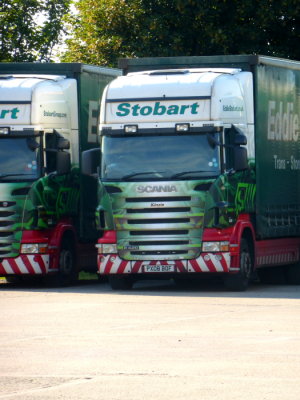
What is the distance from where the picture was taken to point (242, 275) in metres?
23.8

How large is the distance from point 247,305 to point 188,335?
5.02 meters

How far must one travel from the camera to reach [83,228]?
26.3m

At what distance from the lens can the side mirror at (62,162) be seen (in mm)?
24531

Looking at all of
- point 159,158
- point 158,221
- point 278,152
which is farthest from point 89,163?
point 278,152

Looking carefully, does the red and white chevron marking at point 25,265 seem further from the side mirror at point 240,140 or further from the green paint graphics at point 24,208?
the side mirror at point 240,140

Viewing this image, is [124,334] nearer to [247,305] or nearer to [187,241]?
[247,305]

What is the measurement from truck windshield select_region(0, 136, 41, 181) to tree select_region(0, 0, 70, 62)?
16.0 metres

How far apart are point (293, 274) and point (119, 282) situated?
4.27 meters

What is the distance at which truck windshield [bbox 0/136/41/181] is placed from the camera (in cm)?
2458

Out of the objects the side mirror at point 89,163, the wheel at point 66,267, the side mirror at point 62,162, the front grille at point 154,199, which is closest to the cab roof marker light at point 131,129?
the side mirror at point 89,163

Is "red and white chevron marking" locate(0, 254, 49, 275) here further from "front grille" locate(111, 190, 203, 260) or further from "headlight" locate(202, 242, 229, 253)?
"headlight" locate(202, 242, 229, 253)

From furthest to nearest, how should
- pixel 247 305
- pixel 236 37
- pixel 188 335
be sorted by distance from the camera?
pixel 236 37 → pixel 247 305 → pixel 188 335

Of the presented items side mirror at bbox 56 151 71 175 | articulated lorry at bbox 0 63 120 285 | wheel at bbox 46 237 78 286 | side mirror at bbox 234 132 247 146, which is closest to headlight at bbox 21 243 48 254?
articulated lorry at bbox 0 63 120 285

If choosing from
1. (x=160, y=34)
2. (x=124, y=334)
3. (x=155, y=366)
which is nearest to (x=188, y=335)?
(x=124, y=334)
